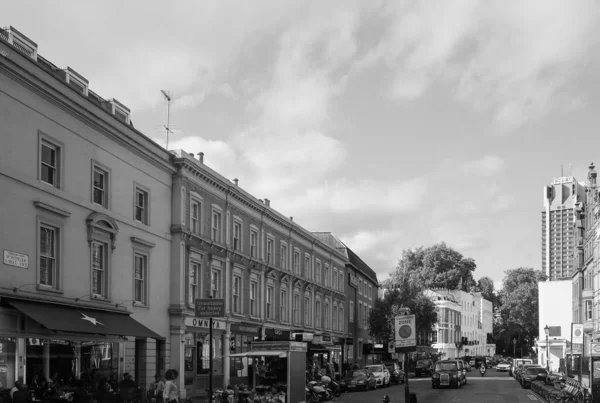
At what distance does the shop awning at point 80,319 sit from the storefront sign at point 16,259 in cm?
106

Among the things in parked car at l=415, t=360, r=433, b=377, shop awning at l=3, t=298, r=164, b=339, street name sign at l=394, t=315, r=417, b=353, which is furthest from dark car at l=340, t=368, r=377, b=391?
street name sign at l=394, t=315, r=417, b=353

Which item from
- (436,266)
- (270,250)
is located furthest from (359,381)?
(436,266)

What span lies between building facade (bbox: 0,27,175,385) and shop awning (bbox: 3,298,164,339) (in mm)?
62

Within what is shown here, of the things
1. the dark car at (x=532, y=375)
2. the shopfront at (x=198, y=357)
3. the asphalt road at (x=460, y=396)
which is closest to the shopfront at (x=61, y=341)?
the shopfront at (x=198, y=357)

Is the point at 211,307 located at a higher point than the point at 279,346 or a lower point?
higher

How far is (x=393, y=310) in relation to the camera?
75.6m

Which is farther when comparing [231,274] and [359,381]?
[359,381]

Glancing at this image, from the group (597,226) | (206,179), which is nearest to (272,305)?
(206,179)

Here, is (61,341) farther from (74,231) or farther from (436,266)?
(436,266)

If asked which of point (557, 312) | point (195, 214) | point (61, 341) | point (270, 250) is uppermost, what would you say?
point (195, 214)

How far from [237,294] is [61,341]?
677 inches

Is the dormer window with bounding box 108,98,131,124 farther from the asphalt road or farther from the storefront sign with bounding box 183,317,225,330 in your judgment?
the asphalt road

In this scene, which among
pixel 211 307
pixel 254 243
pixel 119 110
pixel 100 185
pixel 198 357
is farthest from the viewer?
pixel 254 243

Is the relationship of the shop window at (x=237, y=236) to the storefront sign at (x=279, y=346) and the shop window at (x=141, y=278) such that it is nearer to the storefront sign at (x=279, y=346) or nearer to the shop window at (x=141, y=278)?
the shop window at (x=141, y=278)
